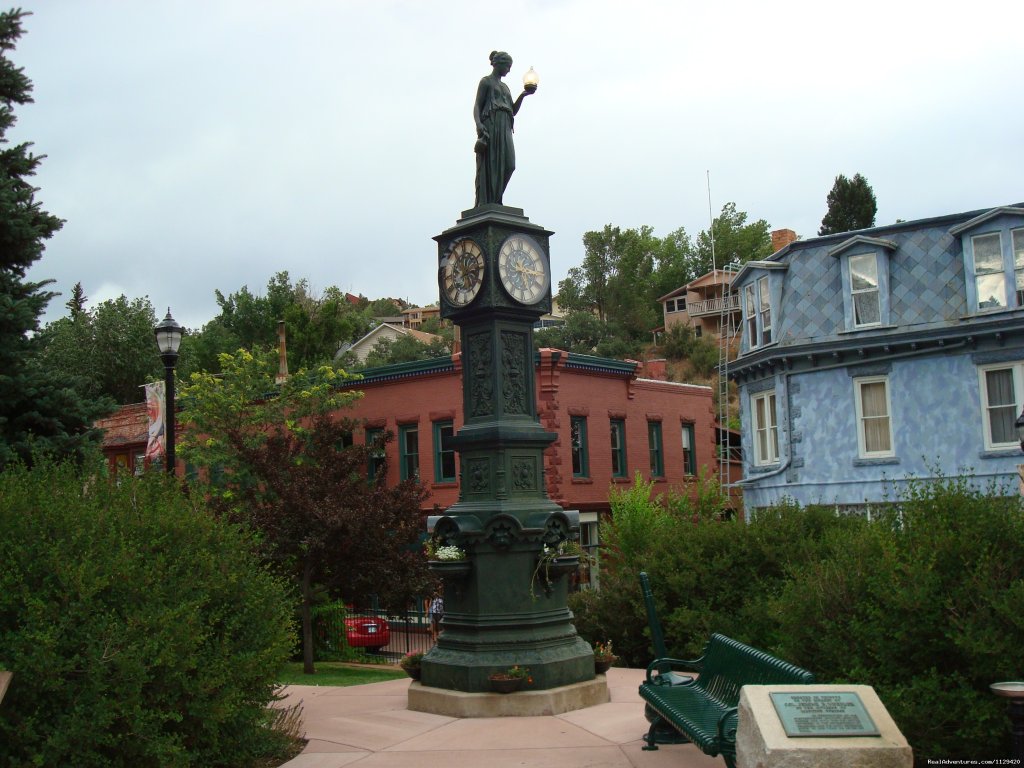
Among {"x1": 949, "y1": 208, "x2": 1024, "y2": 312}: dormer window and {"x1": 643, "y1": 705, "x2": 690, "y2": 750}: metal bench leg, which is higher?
{"x1": 949, "y1": 208, "x2": 1024, "y2": 312}: dormer window

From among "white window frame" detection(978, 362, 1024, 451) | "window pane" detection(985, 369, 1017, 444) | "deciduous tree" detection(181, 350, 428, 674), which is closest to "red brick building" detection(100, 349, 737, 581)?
"deciduous tree" detection(181, 350, 428, 674)

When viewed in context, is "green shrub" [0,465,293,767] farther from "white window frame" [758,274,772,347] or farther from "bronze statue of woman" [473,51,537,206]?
"white window frame" [758,274,772,347]

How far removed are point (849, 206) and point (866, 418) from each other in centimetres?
3338

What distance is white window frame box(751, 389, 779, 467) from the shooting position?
28.3 m

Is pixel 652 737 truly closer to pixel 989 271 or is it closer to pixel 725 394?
pixel 989 271

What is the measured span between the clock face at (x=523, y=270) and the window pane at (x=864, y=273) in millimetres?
16306

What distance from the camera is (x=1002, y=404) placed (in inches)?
933

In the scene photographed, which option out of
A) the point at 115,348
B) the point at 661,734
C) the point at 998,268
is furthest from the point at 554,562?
the point at 115,348

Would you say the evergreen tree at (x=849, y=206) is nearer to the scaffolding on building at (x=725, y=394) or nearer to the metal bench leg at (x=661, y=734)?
the scaffolding on building at (x=725, y=394)

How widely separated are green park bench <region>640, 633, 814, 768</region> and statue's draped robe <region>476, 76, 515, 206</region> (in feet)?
18.5

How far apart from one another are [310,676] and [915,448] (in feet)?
50.2

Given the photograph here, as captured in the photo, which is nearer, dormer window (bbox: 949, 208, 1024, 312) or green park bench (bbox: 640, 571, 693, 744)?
green park bench (bbox: 640, 571, 693, 744)

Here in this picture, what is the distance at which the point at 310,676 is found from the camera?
1745cm

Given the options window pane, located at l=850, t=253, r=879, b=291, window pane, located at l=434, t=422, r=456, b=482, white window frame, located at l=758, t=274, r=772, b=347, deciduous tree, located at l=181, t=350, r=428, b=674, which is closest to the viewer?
deciduous tree, located at l=181, t=350, r=428, b=674
